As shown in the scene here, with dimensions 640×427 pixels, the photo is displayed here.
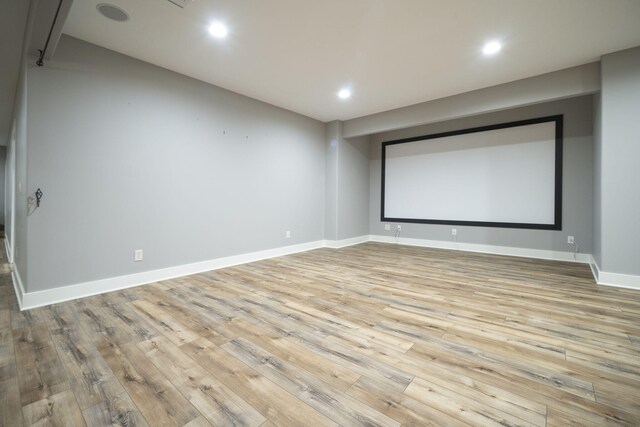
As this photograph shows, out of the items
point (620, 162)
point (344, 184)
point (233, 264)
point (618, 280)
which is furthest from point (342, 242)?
point (620, 162)

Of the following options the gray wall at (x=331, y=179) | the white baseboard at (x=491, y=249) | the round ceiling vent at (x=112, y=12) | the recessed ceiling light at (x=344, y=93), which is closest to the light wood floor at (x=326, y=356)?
the white baseboard at (x=491, y=249)

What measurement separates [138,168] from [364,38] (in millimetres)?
2844

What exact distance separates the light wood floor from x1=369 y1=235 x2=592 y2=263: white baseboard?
1.55 meters

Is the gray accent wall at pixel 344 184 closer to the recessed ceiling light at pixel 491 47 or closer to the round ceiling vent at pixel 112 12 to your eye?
the recessed ceiling light at pixel 491 47

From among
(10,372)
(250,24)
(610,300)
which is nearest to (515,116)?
(610,300)

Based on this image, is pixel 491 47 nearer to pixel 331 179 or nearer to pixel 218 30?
pixel 218 30

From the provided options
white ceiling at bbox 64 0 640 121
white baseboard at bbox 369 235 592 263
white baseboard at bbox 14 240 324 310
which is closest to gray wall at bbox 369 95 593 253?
white baseboard at bbox 369 235 592 263

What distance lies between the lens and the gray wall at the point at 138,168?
261cm

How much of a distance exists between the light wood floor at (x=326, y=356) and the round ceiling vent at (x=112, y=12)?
258cm

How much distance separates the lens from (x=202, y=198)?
147 inches

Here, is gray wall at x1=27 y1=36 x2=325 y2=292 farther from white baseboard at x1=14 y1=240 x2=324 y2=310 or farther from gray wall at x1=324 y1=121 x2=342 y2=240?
gray wall at x1=324 y1=121 x2=342 y2=240

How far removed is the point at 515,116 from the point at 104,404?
240 inches

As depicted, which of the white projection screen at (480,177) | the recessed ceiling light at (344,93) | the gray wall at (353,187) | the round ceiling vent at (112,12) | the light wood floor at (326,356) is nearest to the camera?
the light wood floor at (326,356)

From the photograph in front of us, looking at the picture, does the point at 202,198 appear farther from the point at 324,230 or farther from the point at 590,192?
the point at 590,192
